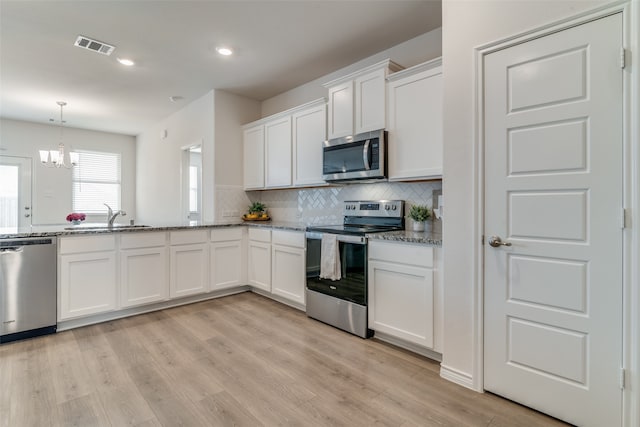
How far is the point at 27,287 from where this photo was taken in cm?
268

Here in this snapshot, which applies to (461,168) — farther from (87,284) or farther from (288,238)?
(87,284)

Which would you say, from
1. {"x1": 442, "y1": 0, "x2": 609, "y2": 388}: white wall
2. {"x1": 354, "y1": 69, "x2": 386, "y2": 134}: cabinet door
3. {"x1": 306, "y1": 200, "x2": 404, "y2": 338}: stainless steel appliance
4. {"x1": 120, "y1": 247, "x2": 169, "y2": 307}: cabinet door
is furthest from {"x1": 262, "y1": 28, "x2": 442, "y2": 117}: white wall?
{"x1": 120, "y1": 247, "x2": 169, "y2": 307}: cabinet door

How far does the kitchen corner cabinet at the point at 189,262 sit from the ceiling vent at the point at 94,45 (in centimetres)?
198

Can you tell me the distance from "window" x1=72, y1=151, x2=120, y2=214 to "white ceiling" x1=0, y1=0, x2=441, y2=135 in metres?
1.94

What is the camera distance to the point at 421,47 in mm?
3016

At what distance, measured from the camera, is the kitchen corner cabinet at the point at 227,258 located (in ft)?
12.5

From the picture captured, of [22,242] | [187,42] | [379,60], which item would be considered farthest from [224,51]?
[22,242]

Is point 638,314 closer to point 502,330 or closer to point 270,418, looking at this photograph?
point 502,330

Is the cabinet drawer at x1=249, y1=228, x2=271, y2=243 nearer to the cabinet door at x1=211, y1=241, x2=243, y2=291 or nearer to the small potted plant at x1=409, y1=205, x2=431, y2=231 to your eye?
the cabinet door at x1=211, y1=241, x2=243, y2=291

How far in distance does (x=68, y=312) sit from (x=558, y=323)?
375cm

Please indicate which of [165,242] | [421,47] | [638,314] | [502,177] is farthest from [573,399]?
[165,242]

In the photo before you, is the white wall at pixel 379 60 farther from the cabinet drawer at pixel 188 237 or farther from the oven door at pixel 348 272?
the cabinet drawer at pixel 188 237

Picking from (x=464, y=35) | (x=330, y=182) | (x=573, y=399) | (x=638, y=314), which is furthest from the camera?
(x=330, y=182)

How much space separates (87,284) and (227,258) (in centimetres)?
141
